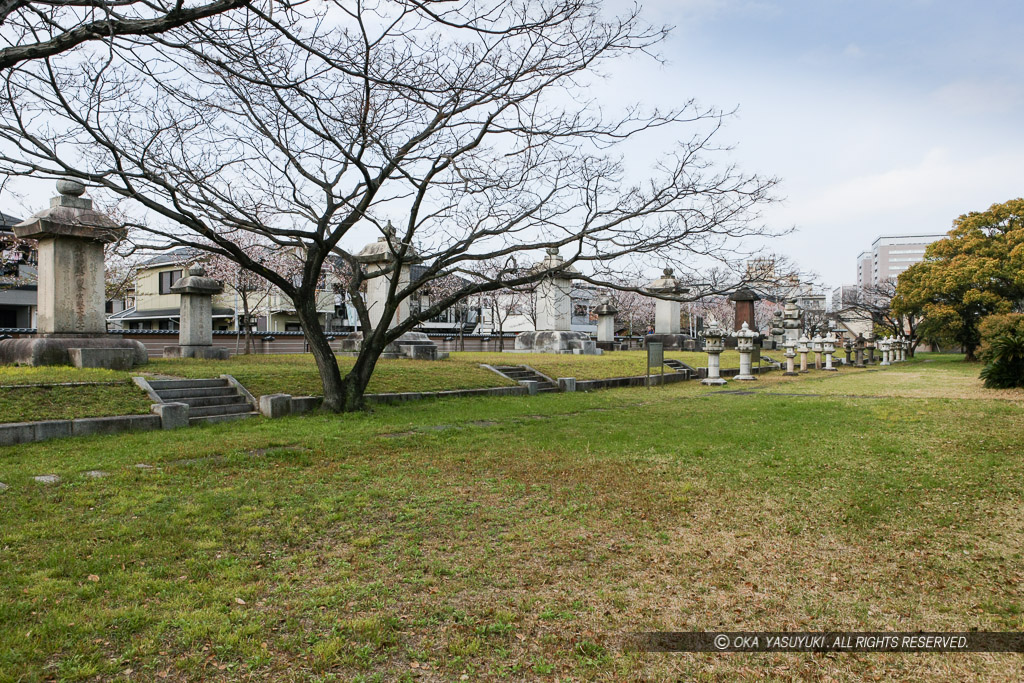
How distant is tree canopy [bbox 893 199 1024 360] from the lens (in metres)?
28.6

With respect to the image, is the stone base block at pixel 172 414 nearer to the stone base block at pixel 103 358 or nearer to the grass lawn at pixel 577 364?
the stone base block at pixel 103 358

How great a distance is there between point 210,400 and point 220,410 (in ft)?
1.34

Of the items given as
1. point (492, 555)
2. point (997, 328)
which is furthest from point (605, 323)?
point (492, 555)

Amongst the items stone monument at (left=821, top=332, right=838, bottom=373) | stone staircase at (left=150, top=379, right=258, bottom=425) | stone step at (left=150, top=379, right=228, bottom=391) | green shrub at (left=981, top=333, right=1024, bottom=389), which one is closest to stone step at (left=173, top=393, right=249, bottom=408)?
stone staircase at (left=150, top=379, right=258, bottom=425)

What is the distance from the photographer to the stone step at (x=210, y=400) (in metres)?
10.7

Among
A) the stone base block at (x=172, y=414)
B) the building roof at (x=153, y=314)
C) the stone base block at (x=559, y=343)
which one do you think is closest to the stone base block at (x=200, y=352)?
the stone base block at (x=172, y=414)

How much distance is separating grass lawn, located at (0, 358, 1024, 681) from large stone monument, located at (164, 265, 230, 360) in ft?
34.8

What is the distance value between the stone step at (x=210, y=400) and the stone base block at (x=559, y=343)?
47.9 ft

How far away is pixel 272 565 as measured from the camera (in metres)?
3.92

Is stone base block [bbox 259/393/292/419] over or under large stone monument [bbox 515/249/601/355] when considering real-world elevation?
under

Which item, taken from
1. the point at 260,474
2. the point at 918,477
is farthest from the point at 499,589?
the point at 918,477

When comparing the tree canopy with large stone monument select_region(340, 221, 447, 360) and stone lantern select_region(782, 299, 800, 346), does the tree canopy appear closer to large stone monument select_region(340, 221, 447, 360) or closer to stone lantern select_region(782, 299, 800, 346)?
stone lantern select_region(782, 299, 800, 346)

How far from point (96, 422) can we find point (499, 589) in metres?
7.73

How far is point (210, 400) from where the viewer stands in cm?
1102
